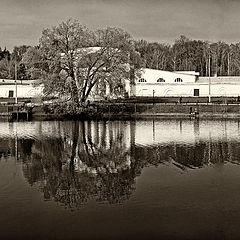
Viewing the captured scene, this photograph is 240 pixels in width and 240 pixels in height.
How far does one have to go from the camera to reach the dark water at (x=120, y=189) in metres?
10.7

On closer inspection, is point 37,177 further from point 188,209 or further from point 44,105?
point 44,105

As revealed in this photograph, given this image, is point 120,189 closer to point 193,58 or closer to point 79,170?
point 79,170

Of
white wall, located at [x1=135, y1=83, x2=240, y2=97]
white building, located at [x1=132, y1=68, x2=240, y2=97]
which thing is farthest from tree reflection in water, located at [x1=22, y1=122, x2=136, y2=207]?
white building, located at [x1=132, y1=68, x2=240, y2=97]

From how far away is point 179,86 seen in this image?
2687 inches

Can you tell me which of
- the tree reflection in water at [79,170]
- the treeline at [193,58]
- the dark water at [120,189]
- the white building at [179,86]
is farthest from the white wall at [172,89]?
the tree reflection in water at [79,170]

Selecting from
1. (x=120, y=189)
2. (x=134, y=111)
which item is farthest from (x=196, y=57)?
(x=120, y=189)

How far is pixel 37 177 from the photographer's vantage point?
16.7 metres

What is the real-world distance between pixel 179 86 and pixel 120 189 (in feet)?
180

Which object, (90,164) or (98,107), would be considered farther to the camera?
(98,107)

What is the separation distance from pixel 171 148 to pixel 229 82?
4593 centimetres

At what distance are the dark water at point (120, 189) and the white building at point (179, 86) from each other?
134 feet

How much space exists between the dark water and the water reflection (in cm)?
4

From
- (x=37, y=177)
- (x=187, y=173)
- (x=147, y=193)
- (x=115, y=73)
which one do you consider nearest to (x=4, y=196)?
(x=37, y=177)

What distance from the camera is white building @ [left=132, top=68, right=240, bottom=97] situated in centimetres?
6700
